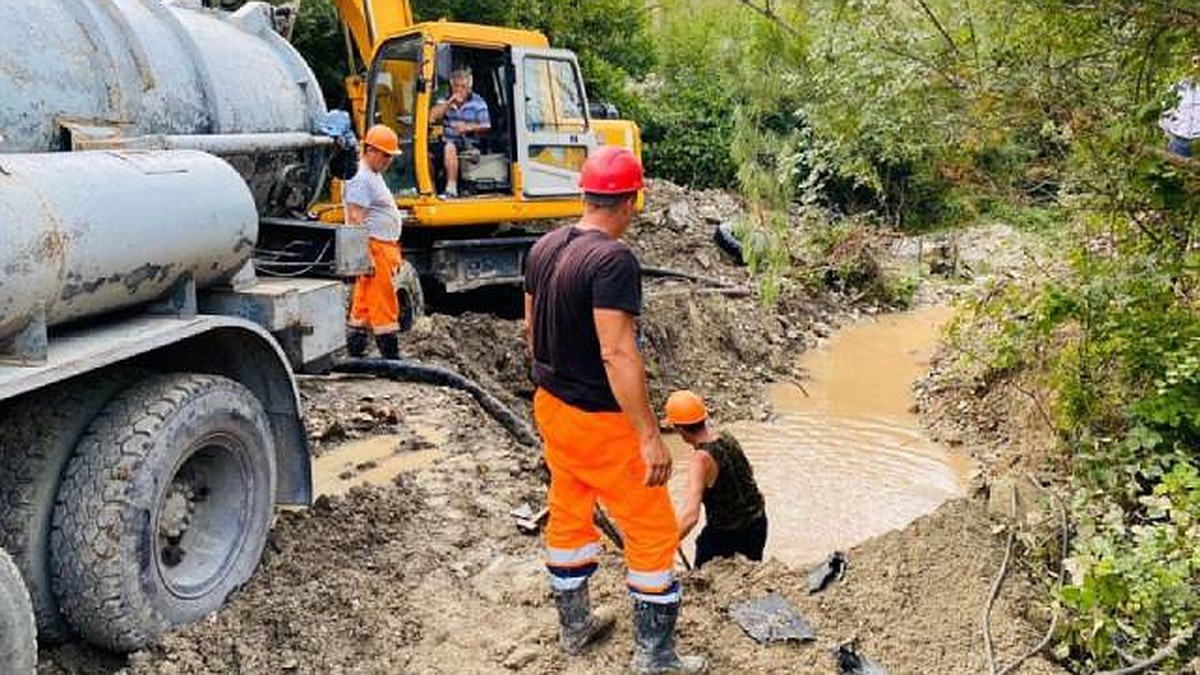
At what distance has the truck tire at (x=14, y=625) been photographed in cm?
284

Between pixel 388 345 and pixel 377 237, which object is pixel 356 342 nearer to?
pixel 388 345

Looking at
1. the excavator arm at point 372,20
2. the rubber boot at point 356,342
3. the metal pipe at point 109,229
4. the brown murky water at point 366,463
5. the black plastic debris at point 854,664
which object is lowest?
the brown murky water at point 366,463

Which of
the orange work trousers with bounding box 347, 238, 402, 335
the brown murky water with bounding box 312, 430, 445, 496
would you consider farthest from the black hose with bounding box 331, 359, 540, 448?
the brown murky water with bounding box 312, 430, 445, 496

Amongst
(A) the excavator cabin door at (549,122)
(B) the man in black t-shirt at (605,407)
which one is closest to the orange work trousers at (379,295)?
(A) the excavator cabin door at (549,122)

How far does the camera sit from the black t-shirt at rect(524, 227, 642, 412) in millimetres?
3346

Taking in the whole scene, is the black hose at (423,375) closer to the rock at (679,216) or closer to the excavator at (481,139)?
the excavator at (481,139)

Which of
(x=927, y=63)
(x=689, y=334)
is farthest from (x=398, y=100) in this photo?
(x=927, y=63)

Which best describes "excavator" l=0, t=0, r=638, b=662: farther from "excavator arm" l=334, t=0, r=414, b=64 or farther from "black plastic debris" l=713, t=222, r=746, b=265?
"black plastic debris" l=713, t=222, r=746, b=265

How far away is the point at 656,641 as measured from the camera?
361 cm

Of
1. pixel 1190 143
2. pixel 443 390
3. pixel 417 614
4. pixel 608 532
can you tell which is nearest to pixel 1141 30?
pixel 1190 143

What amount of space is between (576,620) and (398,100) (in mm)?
6876

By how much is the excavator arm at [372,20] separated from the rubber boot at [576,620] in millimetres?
6769

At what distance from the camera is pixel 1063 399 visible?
230 inches

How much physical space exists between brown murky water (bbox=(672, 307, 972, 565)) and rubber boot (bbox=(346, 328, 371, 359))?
249cm
